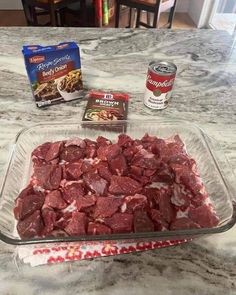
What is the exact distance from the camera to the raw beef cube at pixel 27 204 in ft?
1.94

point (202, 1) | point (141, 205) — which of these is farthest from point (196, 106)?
point (202, 1)

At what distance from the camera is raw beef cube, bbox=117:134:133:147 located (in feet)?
2.46

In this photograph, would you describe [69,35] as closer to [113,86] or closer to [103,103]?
[113,86]

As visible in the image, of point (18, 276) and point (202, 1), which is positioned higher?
point (18, 276)

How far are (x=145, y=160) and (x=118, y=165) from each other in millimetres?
72

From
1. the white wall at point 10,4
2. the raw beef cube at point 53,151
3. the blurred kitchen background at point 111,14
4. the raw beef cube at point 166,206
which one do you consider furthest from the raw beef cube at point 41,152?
the white wall at point 10,4

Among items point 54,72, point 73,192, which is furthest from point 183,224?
point 54,72

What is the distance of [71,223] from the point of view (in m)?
0.58

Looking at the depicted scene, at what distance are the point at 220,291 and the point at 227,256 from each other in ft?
0.25

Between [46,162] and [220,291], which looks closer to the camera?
[220,291]

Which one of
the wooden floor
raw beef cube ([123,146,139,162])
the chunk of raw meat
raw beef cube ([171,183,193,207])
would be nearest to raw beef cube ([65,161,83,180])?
the chunk of raw meat

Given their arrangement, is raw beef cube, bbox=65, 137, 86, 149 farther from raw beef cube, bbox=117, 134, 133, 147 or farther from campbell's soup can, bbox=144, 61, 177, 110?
campbell's soup can, bbox=144, 61, 177, 110

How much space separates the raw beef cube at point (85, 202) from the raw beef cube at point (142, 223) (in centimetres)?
11

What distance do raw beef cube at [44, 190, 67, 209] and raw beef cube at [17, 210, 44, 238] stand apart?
47 mm
